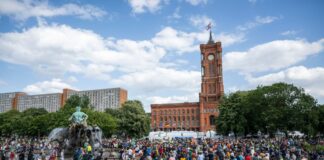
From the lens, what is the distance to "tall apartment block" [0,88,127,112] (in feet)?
470

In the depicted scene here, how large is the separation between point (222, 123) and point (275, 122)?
41.5 ft

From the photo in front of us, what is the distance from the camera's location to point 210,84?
311 feet

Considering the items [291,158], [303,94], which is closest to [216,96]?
[303,94]

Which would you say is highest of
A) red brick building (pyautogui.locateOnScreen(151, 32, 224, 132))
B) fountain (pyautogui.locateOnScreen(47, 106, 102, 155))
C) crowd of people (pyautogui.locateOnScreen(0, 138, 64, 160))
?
red brick building (pyautogui.locateOnScreen(151, 32, 224, 132))

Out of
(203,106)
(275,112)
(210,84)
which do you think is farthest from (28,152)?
(210,84)

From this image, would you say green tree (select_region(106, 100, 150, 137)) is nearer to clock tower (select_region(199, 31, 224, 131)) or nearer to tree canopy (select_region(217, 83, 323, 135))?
tree canopy (select_region(217, 83, 323, 135))

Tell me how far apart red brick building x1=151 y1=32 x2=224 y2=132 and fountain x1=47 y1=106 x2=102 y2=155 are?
70497 millimetres

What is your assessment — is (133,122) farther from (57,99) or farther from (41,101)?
(41,101)

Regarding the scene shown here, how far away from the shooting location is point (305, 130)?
4072 centimetres

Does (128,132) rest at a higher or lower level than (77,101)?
lower

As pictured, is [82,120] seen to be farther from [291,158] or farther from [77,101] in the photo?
[77,101]

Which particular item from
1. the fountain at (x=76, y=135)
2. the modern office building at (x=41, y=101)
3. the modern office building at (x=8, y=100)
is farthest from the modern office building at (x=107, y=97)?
the fountain at (x=76, y=135)

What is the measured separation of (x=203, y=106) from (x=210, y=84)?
28.9ft

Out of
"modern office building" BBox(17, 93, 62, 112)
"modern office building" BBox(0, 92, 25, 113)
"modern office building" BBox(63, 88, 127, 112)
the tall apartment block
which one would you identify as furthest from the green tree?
"modern office building" BBox(0, 92, 25, 113)
